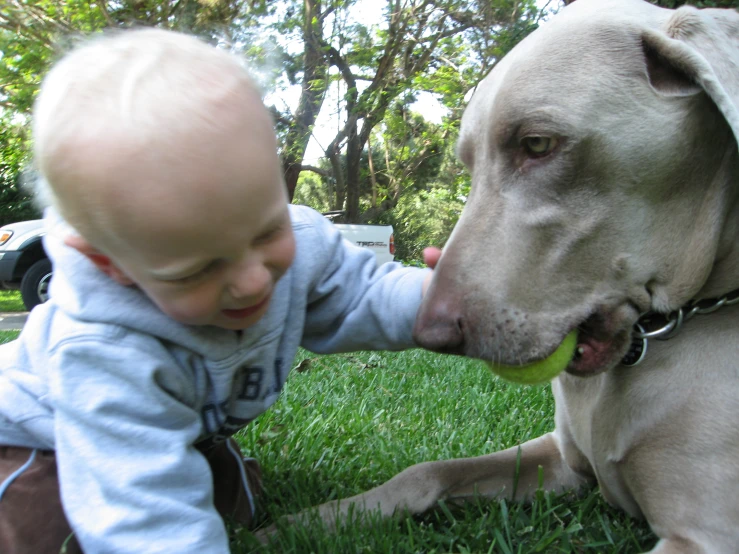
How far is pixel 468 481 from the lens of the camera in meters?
2.23

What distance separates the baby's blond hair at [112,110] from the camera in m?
1.33

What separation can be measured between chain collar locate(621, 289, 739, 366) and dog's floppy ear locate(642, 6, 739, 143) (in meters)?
0.52

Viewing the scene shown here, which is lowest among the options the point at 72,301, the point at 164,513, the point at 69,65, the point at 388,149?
the point at 388,149

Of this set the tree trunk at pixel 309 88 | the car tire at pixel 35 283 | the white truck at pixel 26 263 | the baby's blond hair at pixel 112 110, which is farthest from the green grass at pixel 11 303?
the baby's blond hair at pixel 112 110

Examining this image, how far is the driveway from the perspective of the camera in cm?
911

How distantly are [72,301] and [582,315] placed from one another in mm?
1241

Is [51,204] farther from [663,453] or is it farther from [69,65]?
[663,453]

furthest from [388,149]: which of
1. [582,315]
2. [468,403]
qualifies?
[582,315]

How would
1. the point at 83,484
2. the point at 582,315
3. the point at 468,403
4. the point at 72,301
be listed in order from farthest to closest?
the point at 468,403 → the point at 582,315 → the point at 72,301 → the point at 83,484

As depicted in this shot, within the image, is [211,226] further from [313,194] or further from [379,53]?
[313,194]

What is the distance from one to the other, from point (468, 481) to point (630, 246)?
3.01 feet

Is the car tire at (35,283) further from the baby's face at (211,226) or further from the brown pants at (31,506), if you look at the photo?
the baby's face at (211,226)

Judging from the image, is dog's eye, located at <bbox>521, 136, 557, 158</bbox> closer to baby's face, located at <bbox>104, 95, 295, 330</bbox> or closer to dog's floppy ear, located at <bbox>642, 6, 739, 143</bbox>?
dog's floppy ear, located at <bbox>642, 6, 739, 143</bbox>

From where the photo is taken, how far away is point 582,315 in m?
1.81
